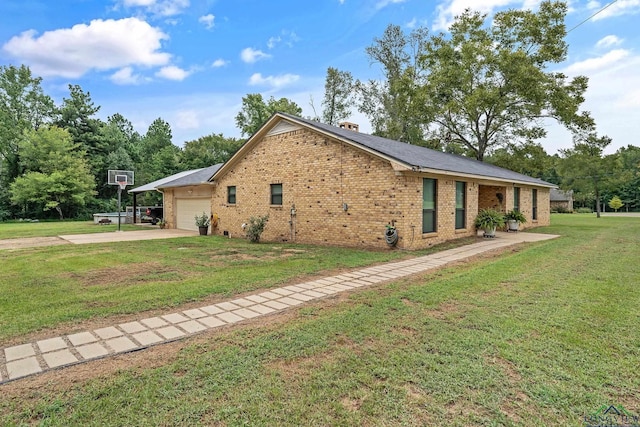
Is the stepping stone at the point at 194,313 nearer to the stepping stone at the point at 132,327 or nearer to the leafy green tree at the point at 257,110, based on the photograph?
the stepping stone at the point at 132,327

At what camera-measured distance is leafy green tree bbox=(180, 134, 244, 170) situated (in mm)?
35812

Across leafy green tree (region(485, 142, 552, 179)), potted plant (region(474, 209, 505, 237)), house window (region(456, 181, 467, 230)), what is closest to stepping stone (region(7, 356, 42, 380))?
house window (region(456, 181, 467, 230))

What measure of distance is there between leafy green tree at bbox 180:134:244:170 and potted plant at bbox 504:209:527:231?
28.4 meters

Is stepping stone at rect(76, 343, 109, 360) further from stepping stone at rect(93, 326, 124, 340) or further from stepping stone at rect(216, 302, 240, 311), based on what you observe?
stepping stone at rect(216, 302, 240, 311)

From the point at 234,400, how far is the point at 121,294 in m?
3.72

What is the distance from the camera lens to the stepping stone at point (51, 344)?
3.20m

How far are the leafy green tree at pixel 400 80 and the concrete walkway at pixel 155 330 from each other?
21.8 m

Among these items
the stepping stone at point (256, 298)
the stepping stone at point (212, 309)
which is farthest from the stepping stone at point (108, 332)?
the stepping stone at point (256, 298)

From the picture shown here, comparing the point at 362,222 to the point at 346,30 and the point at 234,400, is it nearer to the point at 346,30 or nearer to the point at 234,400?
the point at 234,400

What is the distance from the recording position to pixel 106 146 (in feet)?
116

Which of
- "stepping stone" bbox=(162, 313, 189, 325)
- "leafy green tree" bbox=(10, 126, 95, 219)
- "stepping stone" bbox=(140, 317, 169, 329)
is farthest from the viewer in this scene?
"leafy green tree" bbox=(10, 126, 95, 219)

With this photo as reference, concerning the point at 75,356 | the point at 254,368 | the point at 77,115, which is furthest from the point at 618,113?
the point at 77,115

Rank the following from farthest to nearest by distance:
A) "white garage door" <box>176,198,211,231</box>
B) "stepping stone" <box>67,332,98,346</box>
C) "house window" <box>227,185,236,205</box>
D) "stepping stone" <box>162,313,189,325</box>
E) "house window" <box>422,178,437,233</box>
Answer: "white garage door" <box>176,198,211,231</box>
"house window" <box>227,185,236,205</box>
"house window" <box>422,178,437,233</box>
"stepping stone" <box>162,313,189,325</box>
"stepping stone" <box>67,332,98,346</box>

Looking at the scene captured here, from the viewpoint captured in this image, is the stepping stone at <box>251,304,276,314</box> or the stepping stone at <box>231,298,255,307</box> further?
the stepping stone at <box>231,298,255,307</box>
